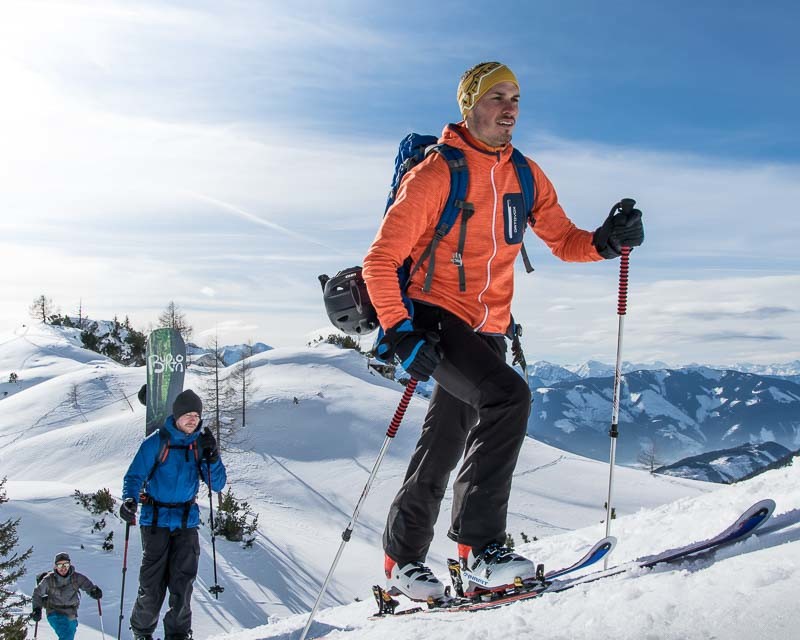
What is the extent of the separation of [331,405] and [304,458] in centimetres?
657

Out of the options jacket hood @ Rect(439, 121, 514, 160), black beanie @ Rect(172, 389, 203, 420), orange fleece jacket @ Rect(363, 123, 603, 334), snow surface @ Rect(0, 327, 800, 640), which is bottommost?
snow surface @ Rect(0, 327, 800, 640)

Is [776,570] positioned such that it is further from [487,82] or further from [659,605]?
[487,82]

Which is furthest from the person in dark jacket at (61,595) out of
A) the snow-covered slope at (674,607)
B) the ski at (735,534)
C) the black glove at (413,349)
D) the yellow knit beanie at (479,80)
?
the ski at (735,534)

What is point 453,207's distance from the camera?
139 inches

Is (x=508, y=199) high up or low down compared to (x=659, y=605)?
up

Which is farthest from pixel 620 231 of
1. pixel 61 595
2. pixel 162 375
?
pixel 162 375

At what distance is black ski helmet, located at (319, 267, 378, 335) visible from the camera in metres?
3.72

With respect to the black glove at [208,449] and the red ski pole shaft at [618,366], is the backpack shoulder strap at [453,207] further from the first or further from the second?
the black glove at [208,449]

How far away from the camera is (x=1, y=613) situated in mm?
11430

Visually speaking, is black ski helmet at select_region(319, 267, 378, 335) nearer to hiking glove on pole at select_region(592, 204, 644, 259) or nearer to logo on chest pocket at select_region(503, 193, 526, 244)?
logo on chest pocket at select_region(503, 193, 526, 244)

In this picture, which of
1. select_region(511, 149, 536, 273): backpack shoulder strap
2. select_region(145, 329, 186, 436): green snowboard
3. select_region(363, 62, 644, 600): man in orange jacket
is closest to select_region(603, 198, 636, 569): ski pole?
select_region(363, 62, 644, 600): man in orange jacket

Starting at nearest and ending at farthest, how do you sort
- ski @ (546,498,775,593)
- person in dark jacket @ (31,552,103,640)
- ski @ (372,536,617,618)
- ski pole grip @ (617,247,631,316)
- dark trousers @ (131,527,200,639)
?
ski @ (546,498,775,593) < ski @ (372,536,617,618) < ski pole grip @ (617,247,631,316) < dark trousers @ (131,527,200,639) < person in dark jacket @ (31,552,103,640)

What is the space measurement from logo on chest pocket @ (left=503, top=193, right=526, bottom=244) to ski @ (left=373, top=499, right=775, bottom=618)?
173cm

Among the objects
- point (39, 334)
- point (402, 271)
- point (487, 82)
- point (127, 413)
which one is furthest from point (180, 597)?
point (39, 334)
